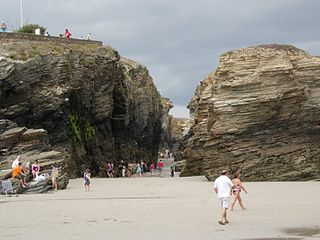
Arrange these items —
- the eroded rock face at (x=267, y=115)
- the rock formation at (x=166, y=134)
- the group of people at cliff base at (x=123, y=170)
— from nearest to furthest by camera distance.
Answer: the eroded rock face at (x=267, y=115) < the group of people at cliff base at (x=123, y=170) < the rock formation at (x=166, y=134)

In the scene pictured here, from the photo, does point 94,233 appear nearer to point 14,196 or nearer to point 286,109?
point 14,196

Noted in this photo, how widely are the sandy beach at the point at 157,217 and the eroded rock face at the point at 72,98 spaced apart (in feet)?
62.7

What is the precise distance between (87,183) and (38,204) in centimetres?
867

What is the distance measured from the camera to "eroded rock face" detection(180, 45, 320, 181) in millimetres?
36125

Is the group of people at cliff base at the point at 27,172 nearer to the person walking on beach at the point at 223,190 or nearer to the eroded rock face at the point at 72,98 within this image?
the eroded rock face at the point at 72,98

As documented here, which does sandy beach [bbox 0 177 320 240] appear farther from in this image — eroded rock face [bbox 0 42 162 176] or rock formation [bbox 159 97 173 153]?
rock formation [bbox 159 97 173 153]

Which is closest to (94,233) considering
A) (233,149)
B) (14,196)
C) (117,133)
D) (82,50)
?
(14,196)

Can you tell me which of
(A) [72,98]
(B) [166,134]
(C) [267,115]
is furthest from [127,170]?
(B) [166,134]

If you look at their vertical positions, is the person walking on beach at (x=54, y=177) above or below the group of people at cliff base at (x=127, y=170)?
below

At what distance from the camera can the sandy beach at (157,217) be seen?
587 inches

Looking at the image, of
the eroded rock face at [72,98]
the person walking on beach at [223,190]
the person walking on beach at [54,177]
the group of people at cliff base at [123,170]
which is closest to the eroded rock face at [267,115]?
the person walking on beach at [54,177]

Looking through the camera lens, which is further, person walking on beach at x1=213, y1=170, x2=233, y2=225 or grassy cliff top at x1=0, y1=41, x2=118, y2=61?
grassy cliff top at x1=0, y1=41, x2=118, y2=61

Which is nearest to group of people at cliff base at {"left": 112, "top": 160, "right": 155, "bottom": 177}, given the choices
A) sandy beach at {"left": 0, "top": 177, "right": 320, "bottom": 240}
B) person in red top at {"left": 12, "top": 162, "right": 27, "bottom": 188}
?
person in red top at {"left": 12, "top": 162, "right": 27, "bottom": 188}

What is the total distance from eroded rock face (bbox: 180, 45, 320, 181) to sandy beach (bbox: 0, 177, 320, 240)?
9.14 metres
